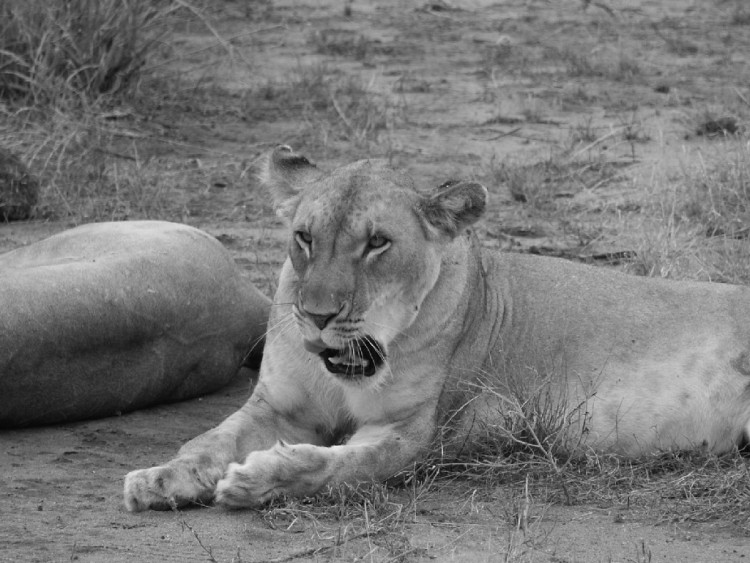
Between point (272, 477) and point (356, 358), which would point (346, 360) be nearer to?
point (356, 358)

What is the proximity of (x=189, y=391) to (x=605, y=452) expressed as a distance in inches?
61.9

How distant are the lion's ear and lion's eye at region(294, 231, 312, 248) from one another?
1.18 ft

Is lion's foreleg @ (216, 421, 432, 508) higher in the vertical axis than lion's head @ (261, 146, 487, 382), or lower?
lower

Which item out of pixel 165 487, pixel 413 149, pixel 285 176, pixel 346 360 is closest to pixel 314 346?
pixel 346 360

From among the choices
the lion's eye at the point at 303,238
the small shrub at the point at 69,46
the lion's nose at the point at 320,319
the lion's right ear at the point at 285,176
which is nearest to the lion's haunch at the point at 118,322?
the lion's right ear at the point at 285,176

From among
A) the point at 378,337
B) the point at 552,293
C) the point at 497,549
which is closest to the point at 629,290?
the point at 552,293

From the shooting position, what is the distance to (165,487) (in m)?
4.12

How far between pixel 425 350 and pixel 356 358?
0.33 m

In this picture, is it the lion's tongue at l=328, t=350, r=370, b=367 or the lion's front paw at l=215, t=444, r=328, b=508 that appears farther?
the lion's tongue at l=328, t=350, r=370, b=367

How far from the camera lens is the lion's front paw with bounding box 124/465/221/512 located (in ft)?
13.4

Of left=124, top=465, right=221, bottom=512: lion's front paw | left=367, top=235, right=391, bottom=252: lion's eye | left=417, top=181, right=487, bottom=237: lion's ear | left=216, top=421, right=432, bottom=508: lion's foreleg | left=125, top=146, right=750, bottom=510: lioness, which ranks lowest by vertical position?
left=124, top=465, right=221, bottom=512: lion's front paw

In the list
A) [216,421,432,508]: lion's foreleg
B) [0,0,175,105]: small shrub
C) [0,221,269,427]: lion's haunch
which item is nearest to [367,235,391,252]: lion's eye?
[216,421,432,508]: lion's foreleg

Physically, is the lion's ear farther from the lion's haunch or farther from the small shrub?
the small shrub

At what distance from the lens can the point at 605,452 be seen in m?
4.60
